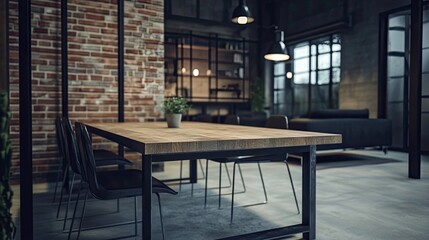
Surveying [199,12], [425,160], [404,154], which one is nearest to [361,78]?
[404,154]

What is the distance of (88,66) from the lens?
4148 millimetres

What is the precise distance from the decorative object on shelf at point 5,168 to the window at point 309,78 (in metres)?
8.30

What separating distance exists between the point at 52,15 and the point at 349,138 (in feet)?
14.4

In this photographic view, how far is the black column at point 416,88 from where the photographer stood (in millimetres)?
4148

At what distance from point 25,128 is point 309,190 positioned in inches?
62.3

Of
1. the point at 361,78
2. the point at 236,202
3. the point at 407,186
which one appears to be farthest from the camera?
the point at 361,78

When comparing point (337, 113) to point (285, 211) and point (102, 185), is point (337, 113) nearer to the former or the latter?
point (285, 211)

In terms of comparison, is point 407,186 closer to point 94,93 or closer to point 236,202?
point 236,202

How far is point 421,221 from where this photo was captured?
260 centimetres

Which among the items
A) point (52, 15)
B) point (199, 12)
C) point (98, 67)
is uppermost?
point (199, 12)

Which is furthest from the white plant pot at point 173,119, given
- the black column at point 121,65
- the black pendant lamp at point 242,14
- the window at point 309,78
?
the window at point 309,78

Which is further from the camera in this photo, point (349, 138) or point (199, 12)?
point (199, 12)

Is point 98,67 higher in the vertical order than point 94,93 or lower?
higher

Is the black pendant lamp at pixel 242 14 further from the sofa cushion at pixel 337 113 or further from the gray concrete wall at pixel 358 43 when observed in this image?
the gray concrete wall at pixel 358 43
